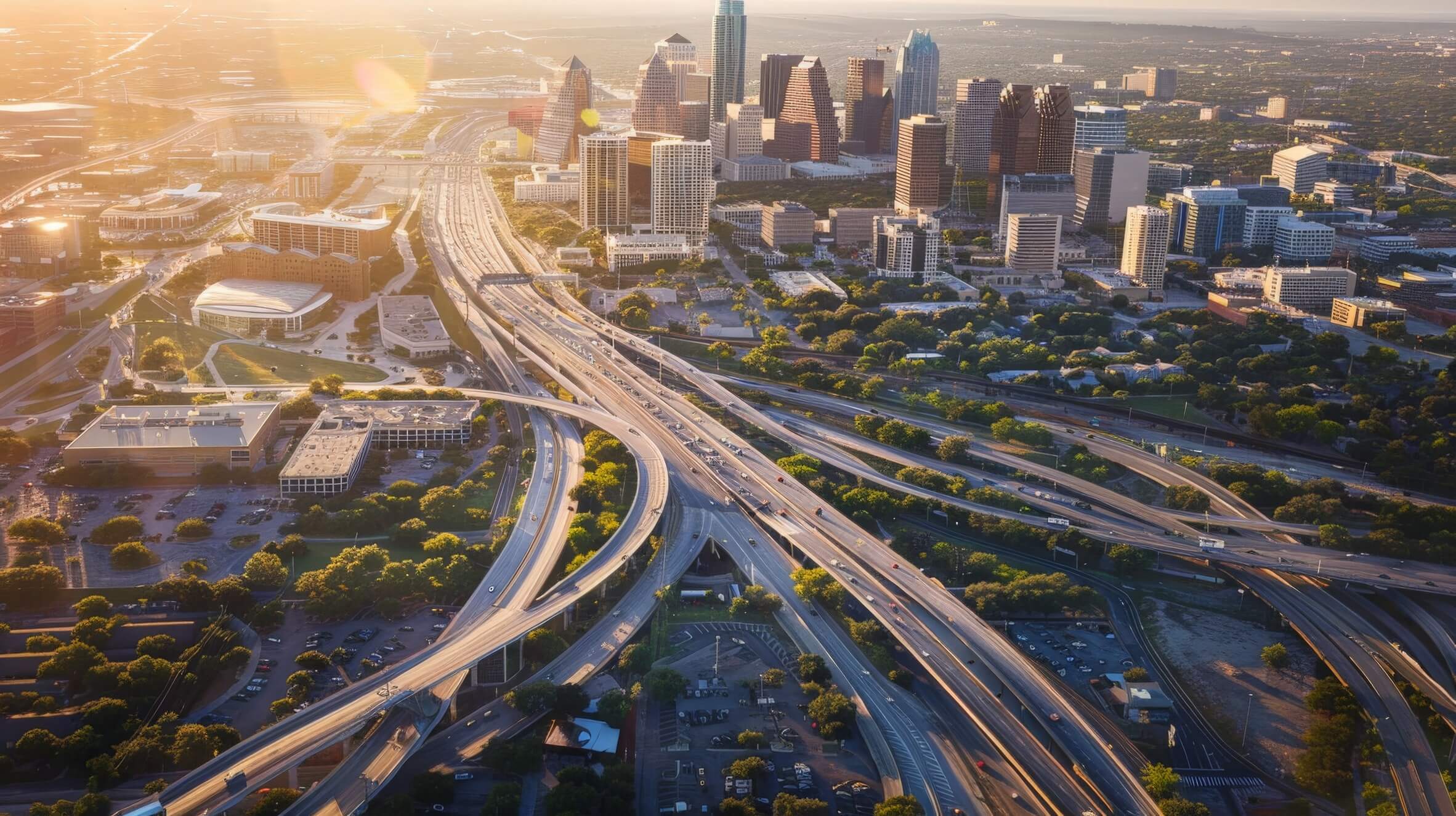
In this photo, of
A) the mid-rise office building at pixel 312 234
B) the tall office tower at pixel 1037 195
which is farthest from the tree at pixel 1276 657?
the tall office tower at pixel 1037 195

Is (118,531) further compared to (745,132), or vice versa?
(745,132)

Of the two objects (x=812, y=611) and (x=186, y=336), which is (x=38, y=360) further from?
(x=812, y=611)

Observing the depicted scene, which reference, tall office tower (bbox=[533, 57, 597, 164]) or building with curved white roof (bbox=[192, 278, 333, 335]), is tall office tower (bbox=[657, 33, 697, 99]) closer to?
tall office tower (bbox=[533, 57, 597, 164])

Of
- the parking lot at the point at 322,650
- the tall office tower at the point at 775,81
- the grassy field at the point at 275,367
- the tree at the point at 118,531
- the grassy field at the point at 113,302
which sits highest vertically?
the tall office tower at the point at 775,81

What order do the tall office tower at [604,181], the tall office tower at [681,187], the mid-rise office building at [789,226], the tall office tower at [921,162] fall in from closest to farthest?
the mid-rise office building at [789,226] < the tall office tower at [681,187] < the tall office tower at [604,181] < the tall office tower at [921,162]

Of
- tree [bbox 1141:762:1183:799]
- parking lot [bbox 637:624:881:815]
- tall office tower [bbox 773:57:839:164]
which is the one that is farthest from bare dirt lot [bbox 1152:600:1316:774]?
tall office tower [bbox 773:57:839:164]

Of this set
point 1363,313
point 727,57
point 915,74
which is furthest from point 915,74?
point 1363,313

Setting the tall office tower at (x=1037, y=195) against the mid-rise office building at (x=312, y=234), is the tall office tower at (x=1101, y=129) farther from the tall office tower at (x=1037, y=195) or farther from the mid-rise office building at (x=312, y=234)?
the mid-rise office building at (x=312, y=234)

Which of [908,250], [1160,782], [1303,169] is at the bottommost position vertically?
[1160,782]
